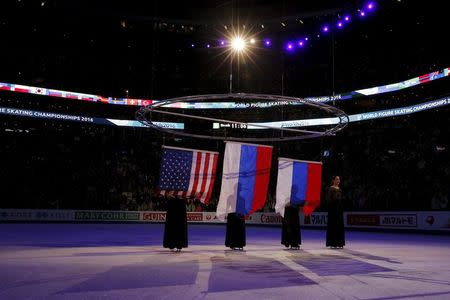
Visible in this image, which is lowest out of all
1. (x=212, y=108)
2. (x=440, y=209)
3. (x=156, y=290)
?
(x=156, y=290)

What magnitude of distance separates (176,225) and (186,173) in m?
1.65

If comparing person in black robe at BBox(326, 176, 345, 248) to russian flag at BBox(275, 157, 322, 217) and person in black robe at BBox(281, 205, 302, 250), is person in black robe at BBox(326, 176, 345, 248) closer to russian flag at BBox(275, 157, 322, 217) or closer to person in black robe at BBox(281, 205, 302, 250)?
person in black robe at BBox(281, 205, 302, 250)

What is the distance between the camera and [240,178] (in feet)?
43.4

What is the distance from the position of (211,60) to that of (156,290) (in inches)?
1610

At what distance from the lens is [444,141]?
102 feet

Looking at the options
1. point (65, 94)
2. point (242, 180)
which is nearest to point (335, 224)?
point (242, 180)

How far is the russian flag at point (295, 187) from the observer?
47.1ft

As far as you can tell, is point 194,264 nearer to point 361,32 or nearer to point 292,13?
point 292,13

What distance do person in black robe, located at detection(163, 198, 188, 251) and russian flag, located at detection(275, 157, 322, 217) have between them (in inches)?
119

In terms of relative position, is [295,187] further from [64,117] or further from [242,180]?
[64,117]

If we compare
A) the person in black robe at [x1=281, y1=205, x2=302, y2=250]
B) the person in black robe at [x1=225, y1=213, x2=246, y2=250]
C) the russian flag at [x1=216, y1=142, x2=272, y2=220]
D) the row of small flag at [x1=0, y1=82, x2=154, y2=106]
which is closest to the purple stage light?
the row of small flag at [x1=0, y1=82, x2=154, y2=106]

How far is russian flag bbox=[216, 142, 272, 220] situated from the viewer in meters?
13.2

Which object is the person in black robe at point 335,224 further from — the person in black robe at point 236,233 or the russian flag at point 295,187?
the person in black robe at point 236,233

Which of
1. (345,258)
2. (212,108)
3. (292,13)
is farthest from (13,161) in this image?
(345,258)
